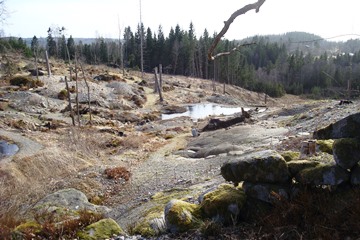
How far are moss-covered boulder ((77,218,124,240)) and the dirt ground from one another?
1.83 metres

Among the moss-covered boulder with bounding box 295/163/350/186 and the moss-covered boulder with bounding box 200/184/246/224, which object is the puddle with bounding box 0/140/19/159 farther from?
the moss-covered boulder with bounding box 295/163/350/186

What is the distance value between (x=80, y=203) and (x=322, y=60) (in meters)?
107

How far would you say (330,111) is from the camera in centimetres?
2167

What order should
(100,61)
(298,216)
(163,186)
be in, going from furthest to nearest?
(100,61) < (163,186) < (298,216)

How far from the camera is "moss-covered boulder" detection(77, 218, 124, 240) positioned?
576cm

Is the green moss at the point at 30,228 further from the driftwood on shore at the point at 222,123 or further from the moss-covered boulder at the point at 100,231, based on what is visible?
the driftwood on shore at the point at 222,123

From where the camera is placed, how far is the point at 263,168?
19.4 feet

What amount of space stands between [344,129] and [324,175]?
2.67 ft

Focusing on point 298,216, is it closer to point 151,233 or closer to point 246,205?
point 246,205

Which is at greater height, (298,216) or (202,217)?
(298,216)

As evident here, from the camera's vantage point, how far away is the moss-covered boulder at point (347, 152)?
5195 millimetres

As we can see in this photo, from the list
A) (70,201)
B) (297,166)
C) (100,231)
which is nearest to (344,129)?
(297,166)

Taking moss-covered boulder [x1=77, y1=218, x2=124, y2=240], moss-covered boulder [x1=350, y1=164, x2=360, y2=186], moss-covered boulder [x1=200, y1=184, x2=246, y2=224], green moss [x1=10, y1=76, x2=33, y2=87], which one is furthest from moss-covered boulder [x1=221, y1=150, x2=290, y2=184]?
green moss [x1=10, y1=76, x2=33, y2=87]

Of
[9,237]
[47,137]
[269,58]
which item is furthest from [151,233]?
[269,58]
